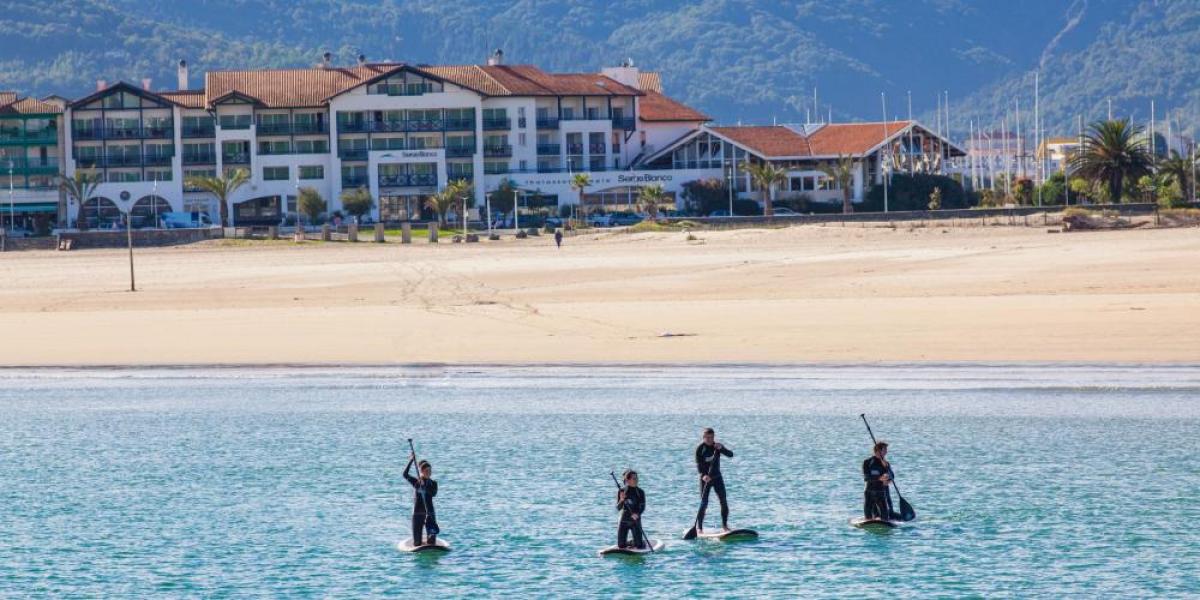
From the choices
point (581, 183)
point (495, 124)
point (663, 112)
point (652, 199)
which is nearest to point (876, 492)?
point (652, 199)

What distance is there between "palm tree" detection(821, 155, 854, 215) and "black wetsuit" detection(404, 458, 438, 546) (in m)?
80.4

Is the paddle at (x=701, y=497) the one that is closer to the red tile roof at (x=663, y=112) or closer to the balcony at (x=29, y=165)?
the balcony at (x=29, y=165)

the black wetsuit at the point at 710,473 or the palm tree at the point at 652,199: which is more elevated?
the palm tree at the point at 652,199

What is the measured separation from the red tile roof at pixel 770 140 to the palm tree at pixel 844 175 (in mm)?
2061

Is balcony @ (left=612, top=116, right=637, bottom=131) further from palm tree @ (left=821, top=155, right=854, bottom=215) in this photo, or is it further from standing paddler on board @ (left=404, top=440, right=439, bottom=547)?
standing paddler on board @ (left=404, top=440, right=439, bottom=547)

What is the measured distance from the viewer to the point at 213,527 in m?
25.8

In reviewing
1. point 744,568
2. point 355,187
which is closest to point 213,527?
point 744,568

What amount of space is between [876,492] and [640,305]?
27227mm

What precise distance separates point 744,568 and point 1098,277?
114 ft

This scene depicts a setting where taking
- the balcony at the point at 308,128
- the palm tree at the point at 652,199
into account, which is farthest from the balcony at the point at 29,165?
the palm tree at the point at 652,199

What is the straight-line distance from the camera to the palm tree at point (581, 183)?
107 m

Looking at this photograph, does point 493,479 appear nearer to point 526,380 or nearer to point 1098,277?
point 526,380

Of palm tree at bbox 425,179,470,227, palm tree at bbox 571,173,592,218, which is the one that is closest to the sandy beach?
palm tree at bbox 425,179,470,227

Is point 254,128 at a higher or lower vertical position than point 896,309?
higher
